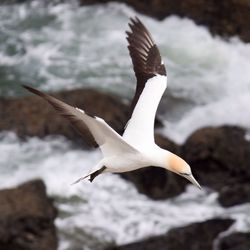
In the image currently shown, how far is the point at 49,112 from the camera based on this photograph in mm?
11516

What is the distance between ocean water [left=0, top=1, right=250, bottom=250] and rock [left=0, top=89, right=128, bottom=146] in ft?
0.79

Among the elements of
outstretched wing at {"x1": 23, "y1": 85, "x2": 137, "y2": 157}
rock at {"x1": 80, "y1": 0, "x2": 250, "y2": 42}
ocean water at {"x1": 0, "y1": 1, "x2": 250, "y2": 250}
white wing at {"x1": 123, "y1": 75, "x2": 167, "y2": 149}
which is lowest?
ocean water at {"x1": 0, "y1": 1, "x2": 250, "y2": 250}

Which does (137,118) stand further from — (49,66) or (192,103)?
(49,66)

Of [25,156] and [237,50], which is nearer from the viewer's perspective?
[25,156]

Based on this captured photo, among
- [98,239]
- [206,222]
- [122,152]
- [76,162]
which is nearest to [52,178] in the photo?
[76,162]

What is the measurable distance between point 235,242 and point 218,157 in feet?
5.42

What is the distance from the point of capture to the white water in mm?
10617

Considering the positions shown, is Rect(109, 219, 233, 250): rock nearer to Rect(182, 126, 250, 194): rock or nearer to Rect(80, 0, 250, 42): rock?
Rect(182, 126, 250, 194): rock

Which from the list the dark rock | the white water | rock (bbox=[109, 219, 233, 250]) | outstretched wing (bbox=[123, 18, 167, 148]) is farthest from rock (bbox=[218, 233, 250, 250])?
outstretched wing (bbox=[123, 18, 167, 148])

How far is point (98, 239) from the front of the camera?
10.5 meters

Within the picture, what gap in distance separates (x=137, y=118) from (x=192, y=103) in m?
6.69

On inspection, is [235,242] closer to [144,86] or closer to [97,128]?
[144,86]

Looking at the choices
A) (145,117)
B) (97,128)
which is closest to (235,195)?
(145,117)

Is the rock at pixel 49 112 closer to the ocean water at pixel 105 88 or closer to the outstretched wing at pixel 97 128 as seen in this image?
the ocean water at pixel 105 88
